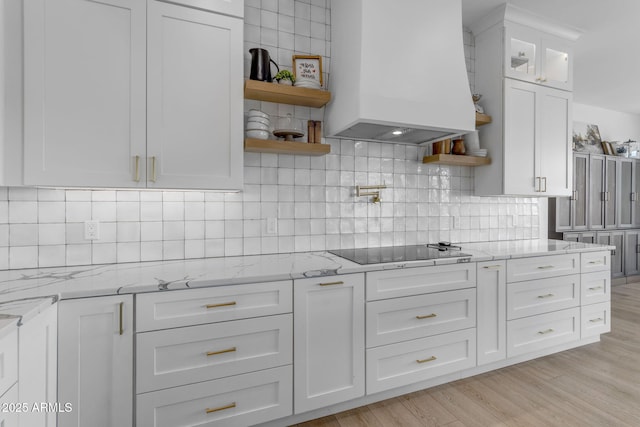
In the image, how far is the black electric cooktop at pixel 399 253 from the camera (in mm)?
1878

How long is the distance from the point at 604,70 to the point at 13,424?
543 cm

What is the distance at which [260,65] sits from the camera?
1.90 m

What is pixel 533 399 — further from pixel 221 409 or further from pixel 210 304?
pixel 210 304

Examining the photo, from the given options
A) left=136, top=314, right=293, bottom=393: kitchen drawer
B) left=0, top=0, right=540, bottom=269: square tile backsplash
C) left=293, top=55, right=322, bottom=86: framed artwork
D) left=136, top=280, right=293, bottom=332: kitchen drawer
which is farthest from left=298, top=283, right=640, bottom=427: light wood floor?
left=293, top=55, right=322, bottom=86: framed artwork

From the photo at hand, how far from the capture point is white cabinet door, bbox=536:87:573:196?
2.67m

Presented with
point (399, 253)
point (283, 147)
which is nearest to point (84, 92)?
point (283, 147)

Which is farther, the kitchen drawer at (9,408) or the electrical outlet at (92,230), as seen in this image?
the electrical outlet at (92,230)

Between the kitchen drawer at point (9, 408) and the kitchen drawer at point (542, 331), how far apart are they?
254cm

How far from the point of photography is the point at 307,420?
1712 millimetres

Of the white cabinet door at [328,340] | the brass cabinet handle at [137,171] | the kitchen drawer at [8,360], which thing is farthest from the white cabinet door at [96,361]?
the white cabinet door at [328,340]

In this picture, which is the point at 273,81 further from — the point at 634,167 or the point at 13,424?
the point at 634,167

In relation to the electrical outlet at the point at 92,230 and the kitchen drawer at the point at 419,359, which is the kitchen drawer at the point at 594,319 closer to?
the kitchen drawer at the point at 419,359

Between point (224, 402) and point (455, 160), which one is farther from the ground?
point (455, 160)

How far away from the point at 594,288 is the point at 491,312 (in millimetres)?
1217
